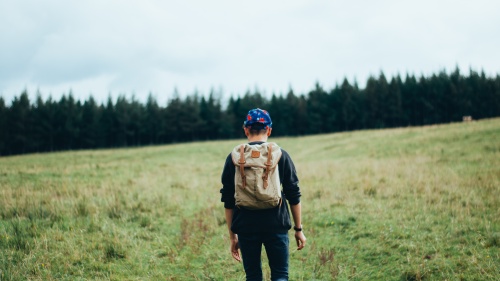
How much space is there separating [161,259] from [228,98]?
65421mm

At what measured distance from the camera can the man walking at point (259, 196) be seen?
2.63 meters

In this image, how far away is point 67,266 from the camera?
4656 millimetres

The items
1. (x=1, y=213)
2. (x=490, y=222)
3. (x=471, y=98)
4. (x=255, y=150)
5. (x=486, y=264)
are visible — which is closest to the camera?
(x=255, y=150)

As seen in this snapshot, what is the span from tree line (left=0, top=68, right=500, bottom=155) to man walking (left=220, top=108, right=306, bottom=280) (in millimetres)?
60937

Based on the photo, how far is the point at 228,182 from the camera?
9.57 ft

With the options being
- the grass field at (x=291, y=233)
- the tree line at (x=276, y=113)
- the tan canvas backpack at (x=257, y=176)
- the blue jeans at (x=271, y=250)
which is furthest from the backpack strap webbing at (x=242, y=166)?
the tree line at (x=276, y=113)

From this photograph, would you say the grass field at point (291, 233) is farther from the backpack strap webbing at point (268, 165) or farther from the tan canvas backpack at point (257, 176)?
the backpack strap webbing at point (268, 165)

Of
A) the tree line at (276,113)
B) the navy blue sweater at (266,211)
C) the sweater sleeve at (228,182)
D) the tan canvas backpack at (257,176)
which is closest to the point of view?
the tan canvas backpack at (257,176)

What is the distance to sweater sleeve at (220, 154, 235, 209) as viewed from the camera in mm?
2861

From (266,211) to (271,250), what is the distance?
392 millimetres

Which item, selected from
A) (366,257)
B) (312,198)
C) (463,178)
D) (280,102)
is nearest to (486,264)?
(366,257)

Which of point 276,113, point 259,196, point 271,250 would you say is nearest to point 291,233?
point 271,250

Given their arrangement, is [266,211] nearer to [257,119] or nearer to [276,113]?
[257,119]

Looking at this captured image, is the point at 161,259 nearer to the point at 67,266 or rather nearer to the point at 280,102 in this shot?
the point at 67,266
